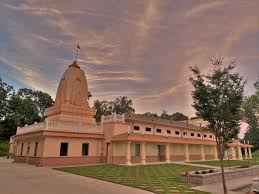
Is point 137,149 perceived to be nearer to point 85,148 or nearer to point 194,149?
point 85,148

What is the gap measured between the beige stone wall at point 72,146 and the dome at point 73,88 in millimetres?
7437

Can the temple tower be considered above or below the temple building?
above

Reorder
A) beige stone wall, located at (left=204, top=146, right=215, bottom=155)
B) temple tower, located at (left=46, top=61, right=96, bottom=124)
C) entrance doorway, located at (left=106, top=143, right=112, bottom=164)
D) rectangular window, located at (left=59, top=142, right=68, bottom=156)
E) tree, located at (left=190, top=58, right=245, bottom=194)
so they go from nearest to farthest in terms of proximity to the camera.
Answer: tree, located at (left=190, top=58, right=245, bottom=194), rectangular window, located at (left=59, top=142, right=68, bottom=156), entrance doorway, located at (left=106, top=143, right=112, bottom=164), temple tower, located at (left=46, top=61, right=96, bottom=124), beige stone wall, located at (left=204, top=146, right=215, bottom=155)

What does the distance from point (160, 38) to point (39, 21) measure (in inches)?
463

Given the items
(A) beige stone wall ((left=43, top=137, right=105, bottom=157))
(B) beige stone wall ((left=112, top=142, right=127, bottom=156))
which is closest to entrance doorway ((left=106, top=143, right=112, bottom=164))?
(B) beige stone wall ((left=112, top=142, right=127, bottom=156))

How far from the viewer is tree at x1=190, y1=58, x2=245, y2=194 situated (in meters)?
11.7

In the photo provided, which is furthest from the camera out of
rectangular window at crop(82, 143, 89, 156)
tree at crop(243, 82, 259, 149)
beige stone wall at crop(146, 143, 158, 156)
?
tree at crop(243, 82, 259, 149)

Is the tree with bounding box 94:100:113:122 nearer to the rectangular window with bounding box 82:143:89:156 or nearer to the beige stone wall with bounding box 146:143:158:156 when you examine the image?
the beige stone wall with bounding box 146:143:158:156

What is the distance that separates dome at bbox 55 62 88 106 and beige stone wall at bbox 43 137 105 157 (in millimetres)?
7437

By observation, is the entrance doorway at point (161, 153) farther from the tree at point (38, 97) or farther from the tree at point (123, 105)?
the tree at point (38, 97)

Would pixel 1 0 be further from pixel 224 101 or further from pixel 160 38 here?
pixel 224 101

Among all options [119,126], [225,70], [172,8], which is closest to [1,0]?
[172,8]

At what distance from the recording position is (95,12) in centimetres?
1839

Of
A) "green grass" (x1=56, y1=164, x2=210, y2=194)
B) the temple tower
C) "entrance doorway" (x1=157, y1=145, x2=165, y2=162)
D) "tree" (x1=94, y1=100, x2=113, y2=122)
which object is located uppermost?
"tree" (x1=94, y1=100, x2=113, y2=122)
